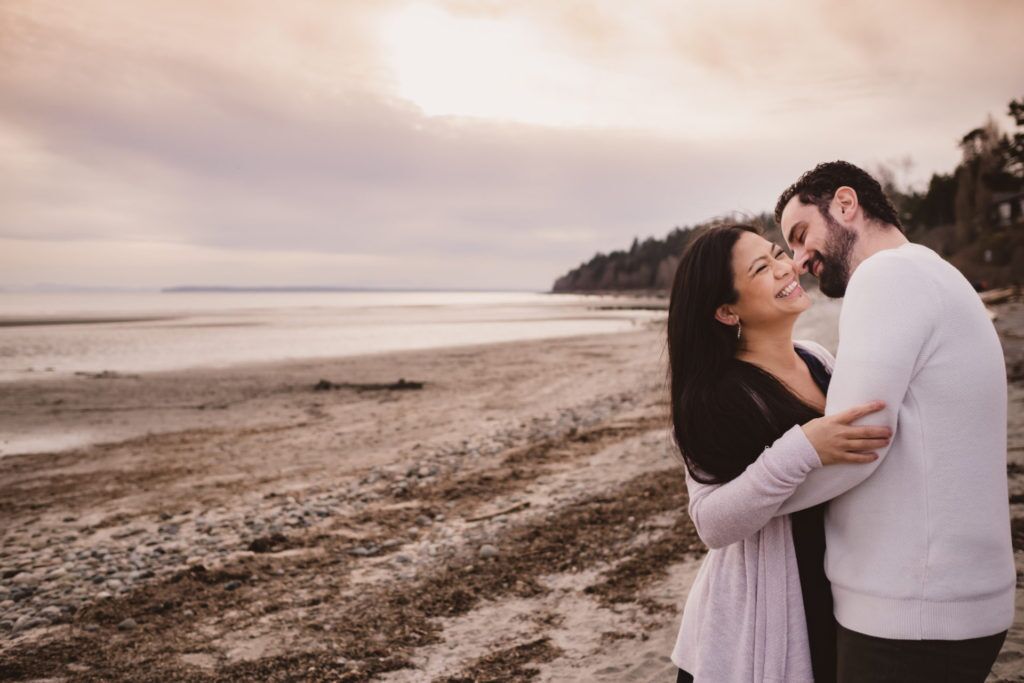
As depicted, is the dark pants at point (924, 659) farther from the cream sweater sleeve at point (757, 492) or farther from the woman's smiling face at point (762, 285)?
the woman's smiling face at point (762, 285)

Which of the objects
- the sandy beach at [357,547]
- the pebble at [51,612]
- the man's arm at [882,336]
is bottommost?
the pebble at [51,612]

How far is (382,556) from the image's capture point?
290 inches

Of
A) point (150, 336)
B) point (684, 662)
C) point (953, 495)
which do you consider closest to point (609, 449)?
point (684, 662)

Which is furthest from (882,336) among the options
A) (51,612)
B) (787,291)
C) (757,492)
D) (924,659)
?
(51,612)

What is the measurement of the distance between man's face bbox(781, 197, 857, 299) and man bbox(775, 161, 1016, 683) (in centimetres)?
50

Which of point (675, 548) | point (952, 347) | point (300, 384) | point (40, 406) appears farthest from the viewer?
point (300, 384)

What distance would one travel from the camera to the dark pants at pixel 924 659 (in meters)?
1.93

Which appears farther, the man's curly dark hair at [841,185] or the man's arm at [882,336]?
the man's curly dark hair at [841,185]

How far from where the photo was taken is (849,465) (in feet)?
6.47

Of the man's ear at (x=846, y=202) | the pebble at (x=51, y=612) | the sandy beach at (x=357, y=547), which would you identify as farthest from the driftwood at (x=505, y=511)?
the man's ear at (x=846, y=202)

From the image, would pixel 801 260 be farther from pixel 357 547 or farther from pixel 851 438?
pixel 357 547

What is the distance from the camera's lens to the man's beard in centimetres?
252

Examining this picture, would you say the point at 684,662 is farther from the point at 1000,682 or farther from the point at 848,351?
the point at 1000,682

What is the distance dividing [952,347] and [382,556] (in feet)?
21.5
